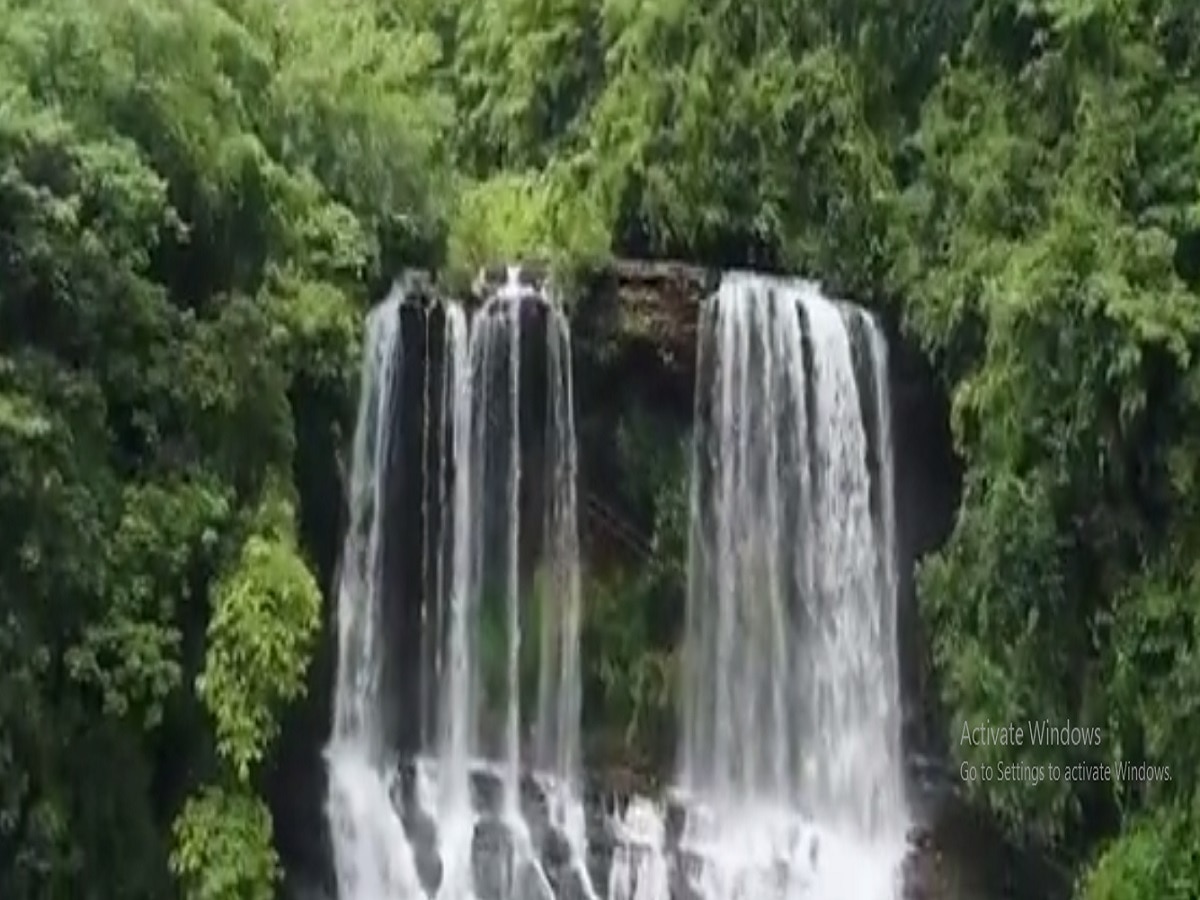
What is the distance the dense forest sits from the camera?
9.98 meters

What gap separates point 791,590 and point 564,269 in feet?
7.14

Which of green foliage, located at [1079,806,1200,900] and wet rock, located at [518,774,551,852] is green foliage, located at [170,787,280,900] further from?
green foliage, located at [1079,806,1200,900]

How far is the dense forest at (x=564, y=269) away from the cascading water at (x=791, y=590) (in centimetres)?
33

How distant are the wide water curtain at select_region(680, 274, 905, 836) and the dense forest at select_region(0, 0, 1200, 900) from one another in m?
0.31

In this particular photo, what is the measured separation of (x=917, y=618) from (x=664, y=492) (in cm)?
156

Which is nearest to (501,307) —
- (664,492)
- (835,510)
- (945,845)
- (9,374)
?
(664,492)

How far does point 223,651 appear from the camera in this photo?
1012cm

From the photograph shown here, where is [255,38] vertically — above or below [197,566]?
above

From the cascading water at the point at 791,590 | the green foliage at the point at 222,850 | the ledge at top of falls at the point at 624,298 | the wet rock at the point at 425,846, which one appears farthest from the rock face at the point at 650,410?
the green foliage at the point at 222,850

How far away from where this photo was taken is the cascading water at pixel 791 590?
11797 millimetres

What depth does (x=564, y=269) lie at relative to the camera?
11.8 meters

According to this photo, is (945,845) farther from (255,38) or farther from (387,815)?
(255,38)

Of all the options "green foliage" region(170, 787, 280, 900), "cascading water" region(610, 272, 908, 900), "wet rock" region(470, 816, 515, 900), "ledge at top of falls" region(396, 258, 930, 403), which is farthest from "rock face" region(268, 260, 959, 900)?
"green foliage" region(170, 787, 280, 900)

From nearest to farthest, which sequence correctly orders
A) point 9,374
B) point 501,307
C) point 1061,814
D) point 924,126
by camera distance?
point 9,374 < point 1061,814 < point 501,307 < point 924,126
